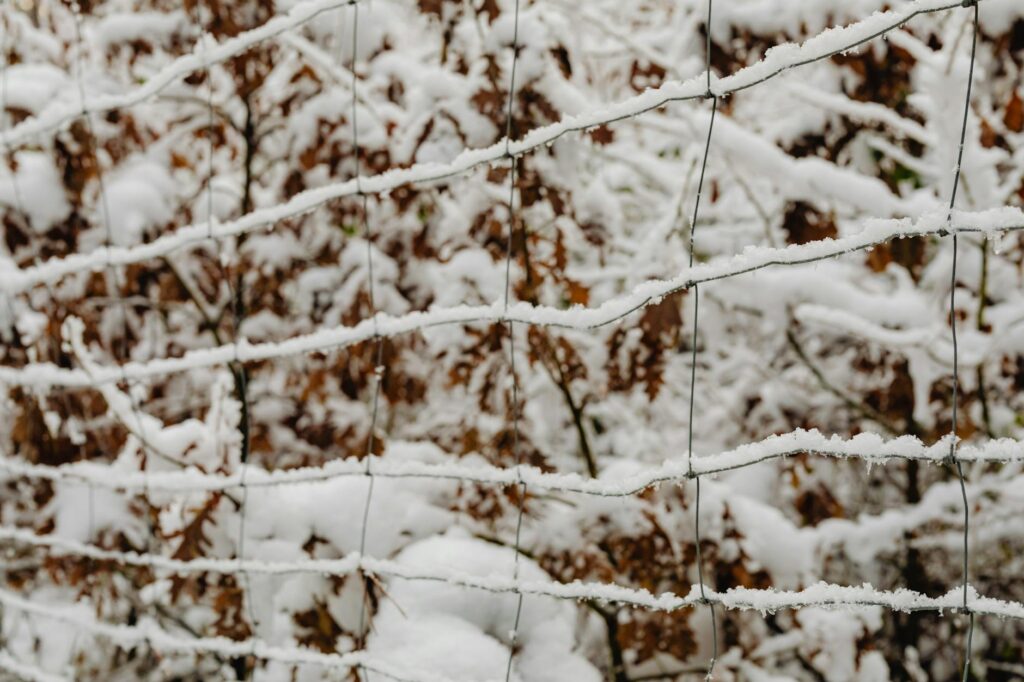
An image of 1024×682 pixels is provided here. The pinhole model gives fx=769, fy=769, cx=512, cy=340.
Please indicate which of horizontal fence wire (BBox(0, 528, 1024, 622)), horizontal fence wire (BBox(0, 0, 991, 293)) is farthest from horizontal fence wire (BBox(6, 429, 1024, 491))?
horizontal fence wire (BBox(0, 0, 991, 293))

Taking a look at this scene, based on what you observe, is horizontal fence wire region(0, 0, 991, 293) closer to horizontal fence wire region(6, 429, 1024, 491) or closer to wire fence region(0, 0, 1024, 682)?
wire fence region(0, 0, 1024, 682)

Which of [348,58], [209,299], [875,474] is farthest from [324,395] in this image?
[875,474]

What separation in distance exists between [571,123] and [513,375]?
1.20ft

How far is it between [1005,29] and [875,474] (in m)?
2.54

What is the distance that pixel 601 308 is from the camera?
105cm

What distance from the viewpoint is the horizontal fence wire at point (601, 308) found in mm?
820

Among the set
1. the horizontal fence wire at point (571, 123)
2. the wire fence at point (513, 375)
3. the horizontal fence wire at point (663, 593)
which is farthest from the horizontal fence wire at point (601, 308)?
the horizontal fence wire at point (663, 593)

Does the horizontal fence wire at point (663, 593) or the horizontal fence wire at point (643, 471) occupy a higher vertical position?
the horizontal fence wire at point (643, 471)

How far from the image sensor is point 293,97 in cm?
250

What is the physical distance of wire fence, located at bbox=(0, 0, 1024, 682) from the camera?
85 cm

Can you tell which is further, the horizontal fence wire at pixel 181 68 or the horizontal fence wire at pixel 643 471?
the horizontal fence wire at pixel 181 68

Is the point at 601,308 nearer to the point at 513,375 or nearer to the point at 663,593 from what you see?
the point at 513,375

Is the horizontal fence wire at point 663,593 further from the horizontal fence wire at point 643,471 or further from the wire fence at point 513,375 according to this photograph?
the horizontal fence wire at point 643,471

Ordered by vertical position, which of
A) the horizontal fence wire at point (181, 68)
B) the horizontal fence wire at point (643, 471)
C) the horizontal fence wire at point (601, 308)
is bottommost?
the horizontal fence wire at point (643, 471)
